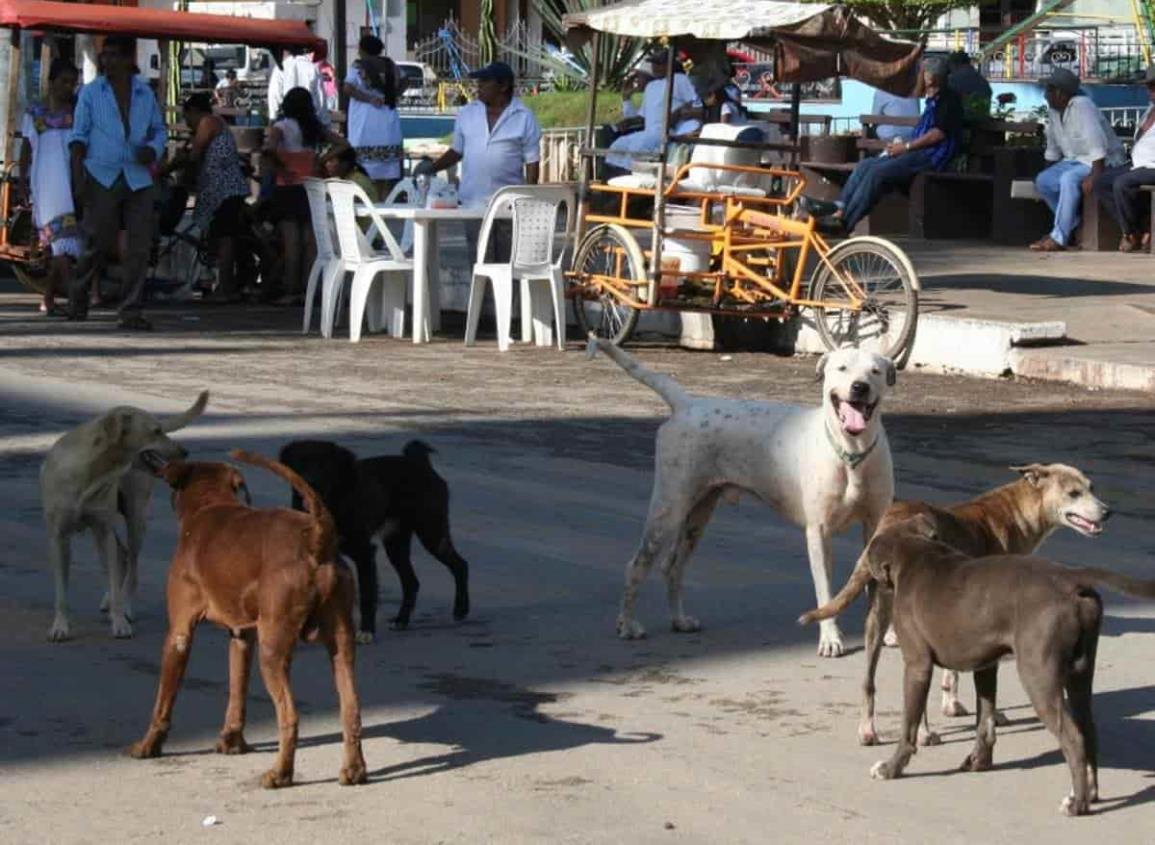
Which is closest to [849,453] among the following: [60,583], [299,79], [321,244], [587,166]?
[60,583]

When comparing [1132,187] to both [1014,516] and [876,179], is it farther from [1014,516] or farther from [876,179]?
[1014,516]

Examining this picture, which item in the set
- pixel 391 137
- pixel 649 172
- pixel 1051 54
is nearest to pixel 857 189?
pixel 649 172

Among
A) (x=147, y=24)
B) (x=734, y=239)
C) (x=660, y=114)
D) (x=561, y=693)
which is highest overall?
(x=147, y=24)

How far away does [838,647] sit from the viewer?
7.85 m

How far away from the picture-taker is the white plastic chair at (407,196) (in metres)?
18.2

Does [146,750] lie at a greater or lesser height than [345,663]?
A: lesser

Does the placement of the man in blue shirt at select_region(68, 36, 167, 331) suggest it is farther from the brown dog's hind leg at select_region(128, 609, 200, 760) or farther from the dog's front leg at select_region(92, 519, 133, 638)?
the brown dog's hind leg at select_region(128, 609, 200, 760)

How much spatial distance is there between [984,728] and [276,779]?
2.06m

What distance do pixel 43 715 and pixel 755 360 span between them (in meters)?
10.1

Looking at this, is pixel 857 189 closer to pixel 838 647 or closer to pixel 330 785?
pixel 838 647

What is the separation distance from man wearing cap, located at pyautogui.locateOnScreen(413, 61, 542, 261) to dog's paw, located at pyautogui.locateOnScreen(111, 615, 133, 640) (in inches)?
381

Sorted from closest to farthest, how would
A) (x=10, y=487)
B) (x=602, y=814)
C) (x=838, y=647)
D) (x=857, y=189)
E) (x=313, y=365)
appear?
(x=602, y=814), (x=838, y=647), (x=10, y=487), (x=313, y=365), (x=857, y=189)

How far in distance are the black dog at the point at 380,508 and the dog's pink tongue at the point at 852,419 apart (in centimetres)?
168

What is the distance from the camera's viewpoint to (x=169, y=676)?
21.4 feet
